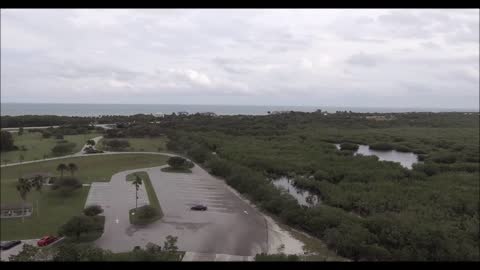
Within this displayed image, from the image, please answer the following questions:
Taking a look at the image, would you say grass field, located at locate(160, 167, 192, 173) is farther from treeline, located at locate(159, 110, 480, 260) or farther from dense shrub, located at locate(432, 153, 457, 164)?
dense shrub, located at locate(432, 153, 457, 164)

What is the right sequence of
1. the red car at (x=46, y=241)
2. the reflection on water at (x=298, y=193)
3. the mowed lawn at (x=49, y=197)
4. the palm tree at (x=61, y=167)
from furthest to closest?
1. the reflection on water at (x=298, y=193)
2. the palm tree at (x=61, y=167)
3. the mowed lawn at (x=49, y=197)
4. the red car at (x=46, y=241)

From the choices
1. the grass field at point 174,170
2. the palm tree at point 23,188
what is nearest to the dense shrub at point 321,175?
the grass field at point 174,170

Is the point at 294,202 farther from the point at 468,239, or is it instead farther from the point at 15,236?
the point at 15,236

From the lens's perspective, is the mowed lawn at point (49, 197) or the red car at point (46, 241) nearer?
the red car at point (46, 241)

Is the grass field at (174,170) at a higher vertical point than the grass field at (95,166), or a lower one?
lower

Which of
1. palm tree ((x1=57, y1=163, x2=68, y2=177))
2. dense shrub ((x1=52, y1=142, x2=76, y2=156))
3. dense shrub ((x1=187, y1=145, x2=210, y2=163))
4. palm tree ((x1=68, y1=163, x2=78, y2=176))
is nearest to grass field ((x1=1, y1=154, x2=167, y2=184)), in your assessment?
palm tree ((x1=57, y1=163, x2=68, y2=177))

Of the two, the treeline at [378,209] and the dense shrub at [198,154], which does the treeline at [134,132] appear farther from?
the treeline at [378,209]

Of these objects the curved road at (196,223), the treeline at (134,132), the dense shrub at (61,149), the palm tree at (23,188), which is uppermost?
the treeline at (134,132)
